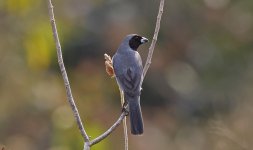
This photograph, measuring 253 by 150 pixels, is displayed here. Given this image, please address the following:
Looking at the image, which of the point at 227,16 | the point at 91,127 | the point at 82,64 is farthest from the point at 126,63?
the point at 227,16

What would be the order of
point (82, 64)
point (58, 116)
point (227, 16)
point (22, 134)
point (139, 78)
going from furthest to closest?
point (227, 16), point (82, 64), point (22, 134), point (58, 116), point (139, 78)

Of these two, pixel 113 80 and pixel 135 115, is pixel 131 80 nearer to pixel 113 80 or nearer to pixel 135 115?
pixel 135 115

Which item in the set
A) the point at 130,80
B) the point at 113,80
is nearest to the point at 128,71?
the point at 130,80

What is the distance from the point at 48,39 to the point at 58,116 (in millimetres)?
1054

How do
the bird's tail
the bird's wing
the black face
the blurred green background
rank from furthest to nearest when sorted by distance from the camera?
the blurred green background < the black face < the bird's wing < the bird's tail

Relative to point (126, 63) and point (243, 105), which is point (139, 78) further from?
point (243, 105)

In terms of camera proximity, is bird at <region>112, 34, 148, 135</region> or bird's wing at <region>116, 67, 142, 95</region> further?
bird's wing at <region>116, 67, 142, 95</region>

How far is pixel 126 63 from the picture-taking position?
6.30m

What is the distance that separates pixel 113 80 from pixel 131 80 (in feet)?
→ 26.2

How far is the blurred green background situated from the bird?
3622mm

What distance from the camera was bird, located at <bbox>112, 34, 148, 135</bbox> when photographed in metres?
5.93

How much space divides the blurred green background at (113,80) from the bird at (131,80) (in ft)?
11.9

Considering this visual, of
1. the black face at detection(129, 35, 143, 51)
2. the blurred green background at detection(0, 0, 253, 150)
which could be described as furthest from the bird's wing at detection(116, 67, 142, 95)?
the blurred green background at detection(0, 0, 253, 150)

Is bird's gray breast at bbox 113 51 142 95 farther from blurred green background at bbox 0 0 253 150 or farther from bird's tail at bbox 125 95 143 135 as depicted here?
blurred green background at bbox 0 0 253 150
